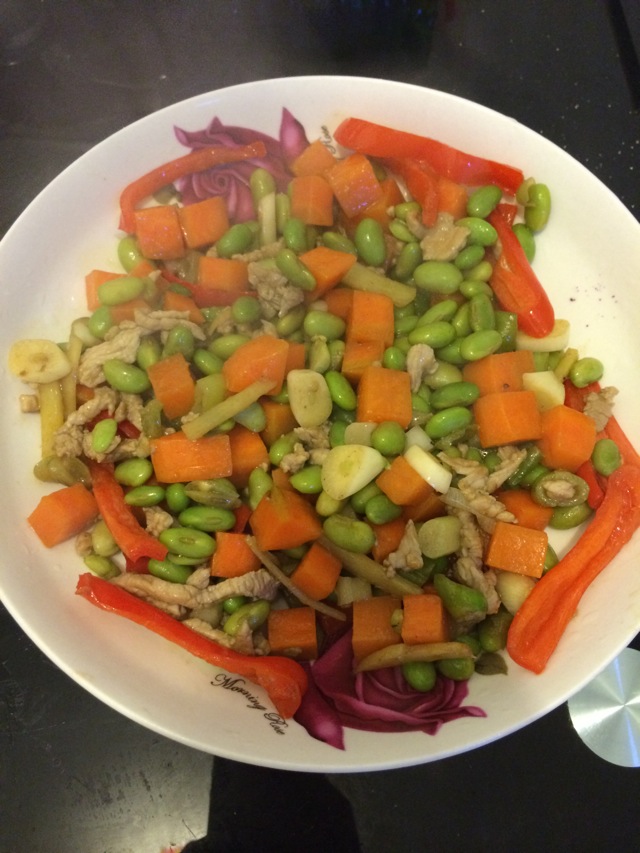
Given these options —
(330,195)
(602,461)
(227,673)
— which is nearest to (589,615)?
(602,461)

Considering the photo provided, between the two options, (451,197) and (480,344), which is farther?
(451,197)

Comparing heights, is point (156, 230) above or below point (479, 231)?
→ below

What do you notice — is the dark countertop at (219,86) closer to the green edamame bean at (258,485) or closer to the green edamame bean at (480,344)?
the green edamame bean at (258,485)

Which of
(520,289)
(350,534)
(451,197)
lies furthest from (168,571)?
(451,197)

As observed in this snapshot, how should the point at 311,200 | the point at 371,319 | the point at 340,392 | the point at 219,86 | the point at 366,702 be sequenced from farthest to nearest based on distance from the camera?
the point at 219,86 < the point at 311,200 < the point at 371,319 < the point at 340,392 < the point at 366,702

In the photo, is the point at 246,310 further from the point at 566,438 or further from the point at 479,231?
the point at 566,438

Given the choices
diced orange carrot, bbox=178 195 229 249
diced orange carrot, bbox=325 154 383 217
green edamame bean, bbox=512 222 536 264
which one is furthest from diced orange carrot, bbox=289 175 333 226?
green edamame bean, bbox=512 222 536 264
